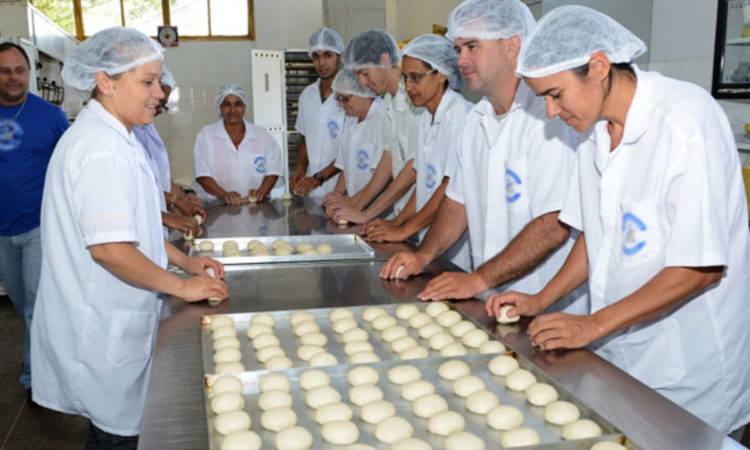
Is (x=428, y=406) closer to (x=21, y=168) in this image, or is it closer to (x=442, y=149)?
(x=442, y=149)

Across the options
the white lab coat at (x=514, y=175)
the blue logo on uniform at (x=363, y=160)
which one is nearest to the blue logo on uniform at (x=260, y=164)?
the blue logo on uniform at (x=363, y=160)

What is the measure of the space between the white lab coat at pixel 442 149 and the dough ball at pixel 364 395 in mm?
1441

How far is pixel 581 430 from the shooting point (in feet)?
3.49

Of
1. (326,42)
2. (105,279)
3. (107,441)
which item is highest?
(326,42)

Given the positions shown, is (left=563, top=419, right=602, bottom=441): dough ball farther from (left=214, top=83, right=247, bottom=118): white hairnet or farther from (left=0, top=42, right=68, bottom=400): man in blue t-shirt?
(left=214, top=83, right=247, bottom=118): white hairnet

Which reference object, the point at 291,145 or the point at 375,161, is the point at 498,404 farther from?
the point at 291,145

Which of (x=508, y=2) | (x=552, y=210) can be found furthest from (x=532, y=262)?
(x=508, y=2)

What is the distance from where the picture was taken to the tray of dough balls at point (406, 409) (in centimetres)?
107

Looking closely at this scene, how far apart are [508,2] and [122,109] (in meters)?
1.26

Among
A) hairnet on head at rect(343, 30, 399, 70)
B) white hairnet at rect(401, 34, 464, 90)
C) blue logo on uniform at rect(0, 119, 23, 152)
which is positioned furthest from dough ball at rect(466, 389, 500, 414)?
blue logo on uniform at rect(0, 119, 23, 152)

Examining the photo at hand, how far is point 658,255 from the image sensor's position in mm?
1412

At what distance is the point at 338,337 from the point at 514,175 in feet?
2.73

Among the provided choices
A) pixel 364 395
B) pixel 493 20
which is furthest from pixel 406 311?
pixel 493 20

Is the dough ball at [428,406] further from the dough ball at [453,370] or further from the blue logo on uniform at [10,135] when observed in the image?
the blue logo on uniform at [10,135]
